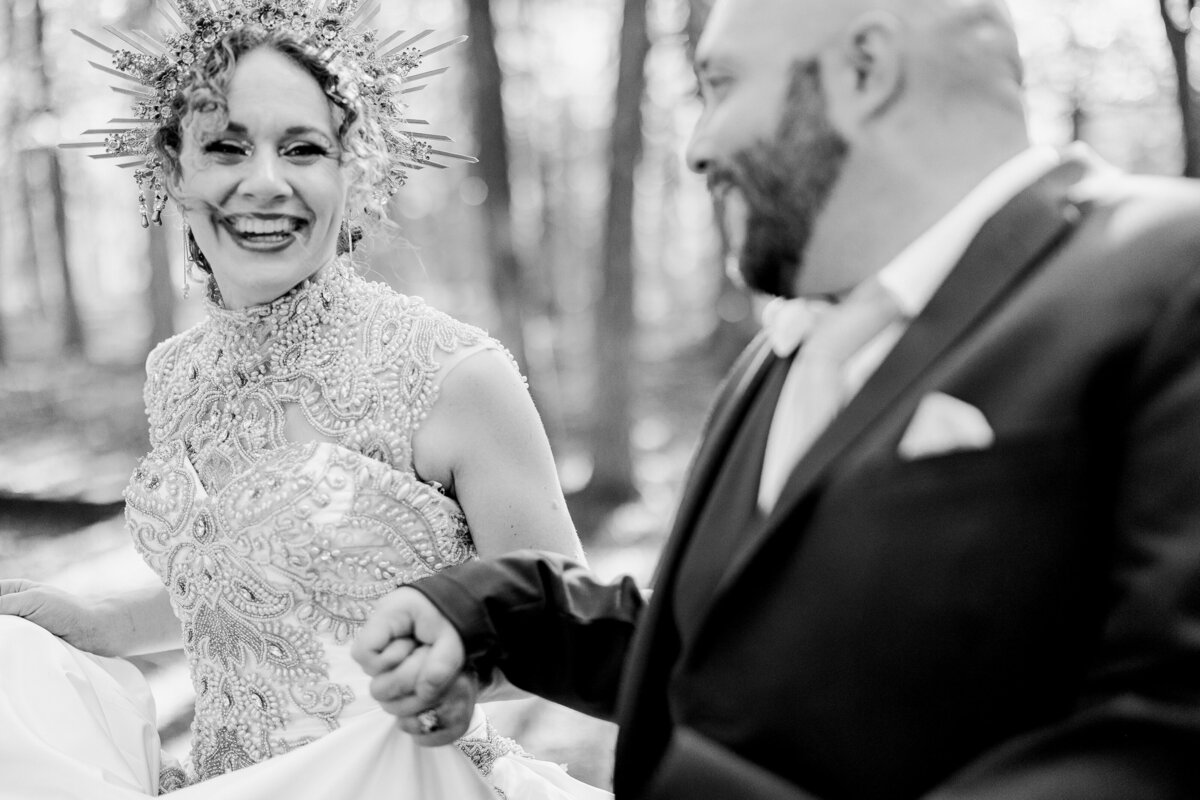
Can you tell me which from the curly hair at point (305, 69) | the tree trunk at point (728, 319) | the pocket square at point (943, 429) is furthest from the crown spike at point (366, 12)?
the tree trunk at point (728, 319)

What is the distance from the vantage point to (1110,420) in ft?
3.38

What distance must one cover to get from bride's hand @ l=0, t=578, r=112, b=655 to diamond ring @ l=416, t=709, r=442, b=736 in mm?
1161

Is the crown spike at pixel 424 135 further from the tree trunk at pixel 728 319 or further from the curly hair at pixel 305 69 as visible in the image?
the tree trunk at pixel 728 319

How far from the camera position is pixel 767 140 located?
1217 millimetres

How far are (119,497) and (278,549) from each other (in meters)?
10.6

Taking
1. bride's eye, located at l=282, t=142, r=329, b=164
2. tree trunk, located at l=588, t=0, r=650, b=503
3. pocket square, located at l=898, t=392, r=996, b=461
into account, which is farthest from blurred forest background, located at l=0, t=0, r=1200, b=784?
pocket square, located at l=898, t=392, r=996, b=461

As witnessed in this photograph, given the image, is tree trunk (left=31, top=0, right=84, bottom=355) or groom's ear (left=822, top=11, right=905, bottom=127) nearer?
groom's ear (left=822, top=11, right=905, bottom=127)

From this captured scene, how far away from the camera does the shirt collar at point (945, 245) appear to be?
1156mm

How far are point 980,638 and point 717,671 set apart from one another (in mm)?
315

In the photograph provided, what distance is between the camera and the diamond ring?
5.03 feet

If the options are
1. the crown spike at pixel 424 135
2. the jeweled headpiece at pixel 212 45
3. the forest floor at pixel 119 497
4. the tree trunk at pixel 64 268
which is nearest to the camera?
the jeweled headpiece at pixel 212 45

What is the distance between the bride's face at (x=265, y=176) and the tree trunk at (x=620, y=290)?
702 cm

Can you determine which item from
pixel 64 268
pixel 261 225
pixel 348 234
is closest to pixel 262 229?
pixel 261 225

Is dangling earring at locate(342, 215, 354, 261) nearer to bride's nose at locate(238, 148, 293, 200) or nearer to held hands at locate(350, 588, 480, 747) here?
bride's nose at locate(238, 148, 293, 200)
